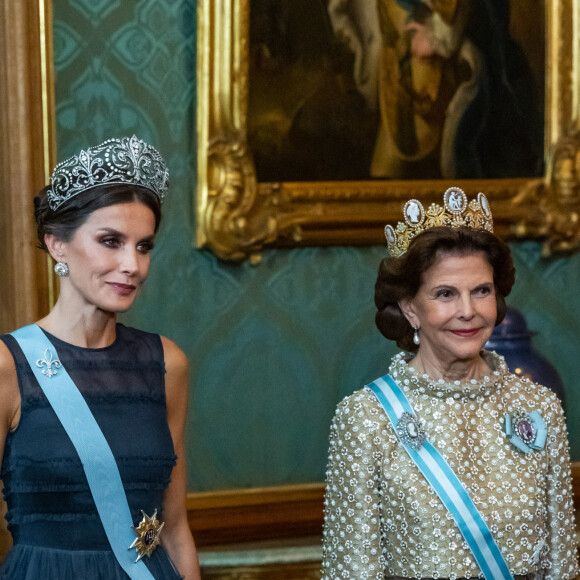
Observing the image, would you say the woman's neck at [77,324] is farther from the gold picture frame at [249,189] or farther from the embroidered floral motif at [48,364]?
the gold picture frame at [249,189]

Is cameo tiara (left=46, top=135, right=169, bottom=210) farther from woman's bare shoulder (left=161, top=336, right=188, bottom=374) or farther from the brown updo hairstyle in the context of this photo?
the brown updo hairstyle

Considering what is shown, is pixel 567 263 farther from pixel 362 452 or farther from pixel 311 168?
pixel 362 452

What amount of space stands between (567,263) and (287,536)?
1769 millimetres

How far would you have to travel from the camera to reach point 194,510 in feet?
14.6

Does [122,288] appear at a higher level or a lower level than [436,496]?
higher

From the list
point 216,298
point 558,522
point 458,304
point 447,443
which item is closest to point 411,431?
point 447,443

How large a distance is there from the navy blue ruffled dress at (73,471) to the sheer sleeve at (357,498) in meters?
0.57

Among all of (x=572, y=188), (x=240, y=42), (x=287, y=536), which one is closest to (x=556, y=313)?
(x=572, y=188)

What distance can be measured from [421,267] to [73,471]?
115 centimetres

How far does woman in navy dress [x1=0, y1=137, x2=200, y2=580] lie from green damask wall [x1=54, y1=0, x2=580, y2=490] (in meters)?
1.72

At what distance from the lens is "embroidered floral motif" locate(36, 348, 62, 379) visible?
8.30ft

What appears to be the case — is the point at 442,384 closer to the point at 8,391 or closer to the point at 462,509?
the point at 462,509

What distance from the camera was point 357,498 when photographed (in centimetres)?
303

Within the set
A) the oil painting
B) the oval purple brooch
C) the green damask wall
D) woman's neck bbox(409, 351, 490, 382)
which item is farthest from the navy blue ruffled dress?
the oil painting
